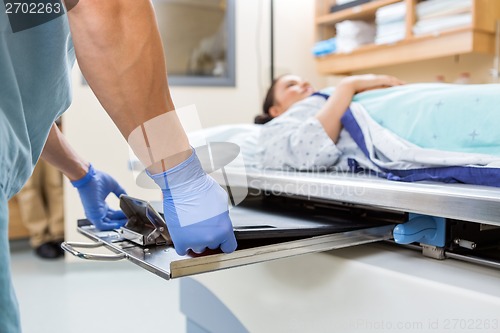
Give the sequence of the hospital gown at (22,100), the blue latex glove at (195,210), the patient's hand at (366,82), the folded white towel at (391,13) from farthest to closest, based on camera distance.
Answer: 1. the folded white towel at (391,13)
2. the patient's hand at (366,82)
3. the blue latex glove at (195,210)
4. the hospital gown at (22,100)

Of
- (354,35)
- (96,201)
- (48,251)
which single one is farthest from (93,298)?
(354,35)

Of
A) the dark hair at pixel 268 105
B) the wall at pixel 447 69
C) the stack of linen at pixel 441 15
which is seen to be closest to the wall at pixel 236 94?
the wall at pixel 447 69

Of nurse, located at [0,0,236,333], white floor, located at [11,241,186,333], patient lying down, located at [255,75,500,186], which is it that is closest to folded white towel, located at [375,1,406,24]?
patient lying down, located at [255,75,500,186]

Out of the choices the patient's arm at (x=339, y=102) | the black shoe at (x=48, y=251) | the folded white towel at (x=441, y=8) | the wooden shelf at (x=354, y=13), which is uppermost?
the wooden shelf at (x=354, y=13)

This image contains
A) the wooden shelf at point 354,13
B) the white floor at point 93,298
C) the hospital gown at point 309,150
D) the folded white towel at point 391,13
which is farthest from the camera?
the wooden shelf at point 354,13

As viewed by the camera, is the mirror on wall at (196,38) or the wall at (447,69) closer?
the wall at (447,69)

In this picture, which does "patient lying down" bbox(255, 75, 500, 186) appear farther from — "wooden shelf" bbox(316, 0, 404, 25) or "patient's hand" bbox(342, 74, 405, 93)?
"wooden shelf" bbox(316, 0, 404, 25)

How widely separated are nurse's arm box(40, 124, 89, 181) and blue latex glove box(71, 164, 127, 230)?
0.03m

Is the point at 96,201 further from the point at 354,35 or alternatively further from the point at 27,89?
the point at 354,35

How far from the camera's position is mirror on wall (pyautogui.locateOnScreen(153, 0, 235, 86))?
284cm

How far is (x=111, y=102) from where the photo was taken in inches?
23.1

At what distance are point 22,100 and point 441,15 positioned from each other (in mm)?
1934

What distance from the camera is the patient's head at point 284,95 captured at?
2061 mm

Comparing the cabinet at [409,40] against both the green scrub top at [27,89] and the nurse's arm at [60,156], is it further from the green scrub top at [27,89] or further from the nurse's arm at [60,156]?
the green scrub top at [27,89]
